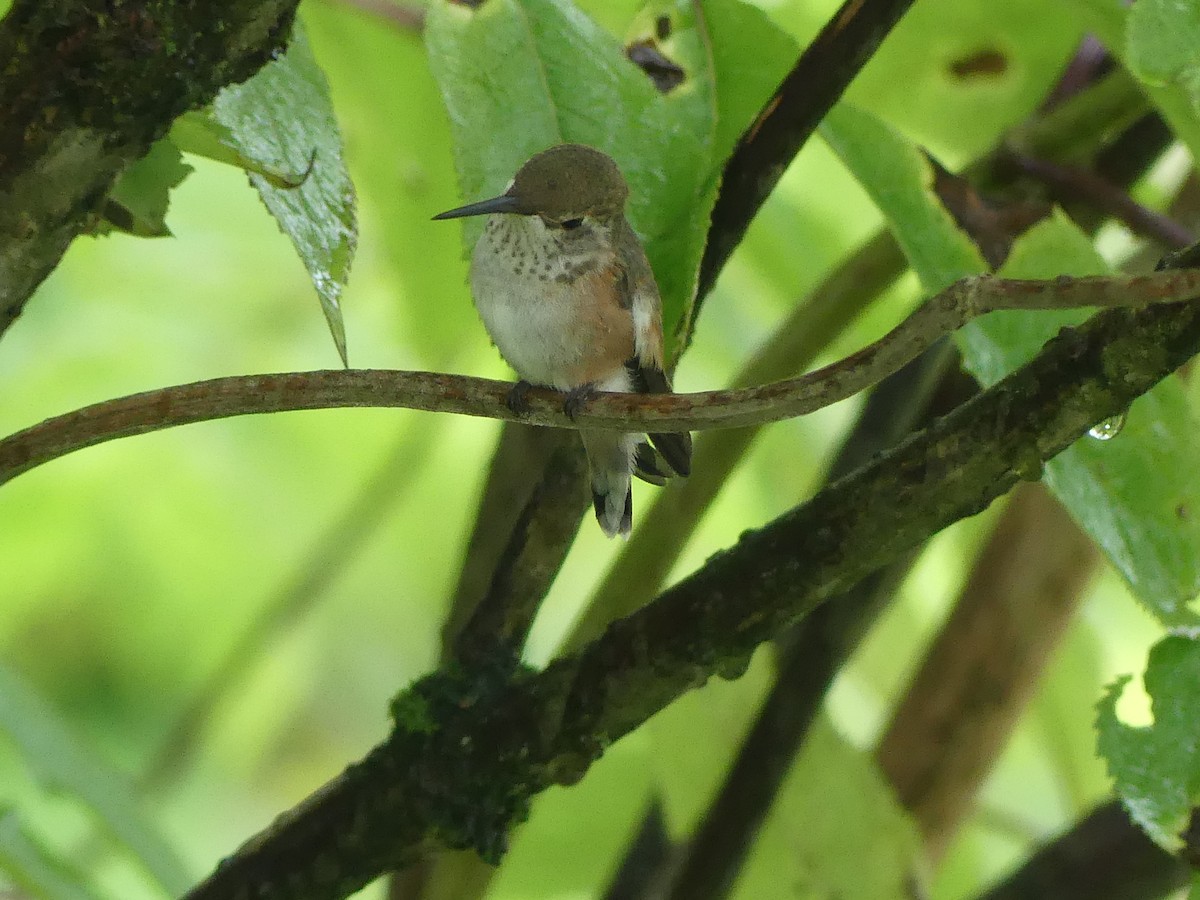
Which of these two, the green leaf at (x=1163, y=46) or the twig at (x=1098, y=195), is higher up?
the twig at (x=1098, y=195)

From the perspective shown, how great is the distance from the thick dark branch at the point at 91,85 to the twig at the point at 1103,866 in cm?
68

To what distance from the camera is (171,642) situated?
1642mm

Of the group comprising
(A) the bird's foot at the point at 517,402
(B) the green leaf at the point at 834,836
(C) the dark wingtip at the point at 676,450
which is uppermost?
(C) the dark wingtip at the point at 676,450

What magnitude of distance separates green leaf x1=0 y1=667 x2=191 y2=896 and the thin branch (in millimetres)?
465

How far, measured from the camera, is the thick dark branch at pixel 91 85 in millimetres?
451

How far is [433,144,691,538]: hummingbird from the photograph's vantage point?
828mm

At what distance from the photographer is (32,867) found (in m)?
0.75

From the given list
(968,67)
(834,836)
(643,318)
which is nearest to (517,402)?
(643,318)

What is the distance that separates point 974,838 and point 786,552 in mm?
1117

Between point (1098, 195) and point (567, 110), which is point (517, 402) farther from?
point (1098, 195)

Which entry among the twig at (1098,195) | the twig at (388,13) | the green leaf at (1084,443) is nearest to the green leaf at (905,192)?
the green leaf at (1084,443)

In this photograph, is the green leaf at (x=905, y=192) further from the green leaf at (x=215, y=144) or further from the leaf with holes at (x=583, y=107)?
the green leaf at (x=215, y=144)

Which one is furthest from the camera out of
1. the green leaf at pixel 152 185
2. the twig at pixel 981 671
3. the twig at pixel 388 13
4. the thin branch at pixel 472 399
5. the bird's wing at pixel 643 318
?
the twig at pixel 981 671

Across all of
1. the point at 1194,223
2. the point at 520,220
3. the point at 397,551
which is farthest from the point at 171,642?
the point at 1194,223
